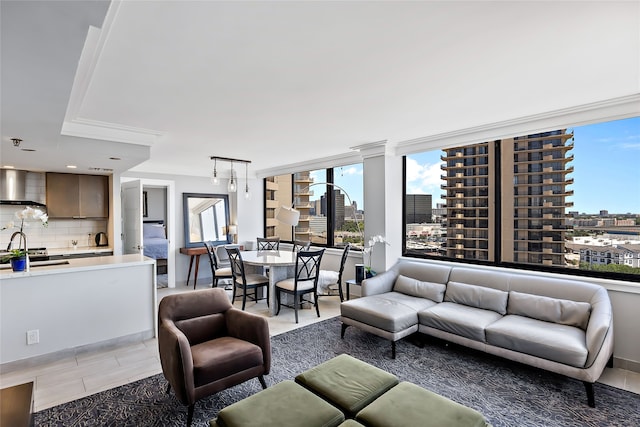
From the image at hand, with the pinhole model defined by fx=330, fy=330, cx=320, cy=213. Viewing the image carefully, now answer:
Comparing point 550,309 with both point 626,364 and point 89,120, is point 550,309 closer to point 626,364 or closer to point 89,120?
point 626,364

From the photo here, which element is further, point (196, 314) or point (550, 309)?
point (550, 309)

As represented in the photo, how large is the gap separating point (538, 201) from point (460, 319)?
174 cm

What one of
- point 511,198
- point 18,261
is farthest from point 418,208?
point 18,261

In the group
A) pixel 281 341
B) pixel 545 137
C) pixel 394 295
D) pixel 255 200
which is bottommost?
pixel 281 341

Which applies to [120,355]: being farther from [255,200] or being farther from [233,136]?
[255,200]

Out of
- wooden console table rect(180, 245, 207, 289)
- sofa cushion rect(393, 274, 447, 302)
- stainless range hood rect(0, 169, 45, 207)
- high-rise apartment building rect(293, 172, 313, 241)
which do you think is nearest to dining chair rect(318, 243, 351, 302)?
sofa cushion rect(393, 274, 447, 302)

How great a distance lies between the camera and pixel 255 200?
7.67 m

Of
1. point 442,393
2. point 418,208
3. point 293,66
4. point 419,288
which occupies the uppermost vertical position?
point 293,66

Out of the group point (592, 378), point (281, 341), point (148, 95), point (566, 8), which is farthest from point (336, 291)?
point (566, 8)

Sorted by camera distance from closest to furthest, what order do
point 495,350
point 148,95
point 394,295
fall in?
1. point 148,95
2. point 495,350
3. point 394,295

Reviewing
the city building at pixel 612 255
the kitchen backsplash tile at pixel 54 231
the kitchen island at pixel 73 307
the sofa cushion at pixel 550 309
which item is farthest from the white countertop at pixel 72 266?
the city building at pixel 612 255

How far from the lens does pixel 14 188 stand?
479cm

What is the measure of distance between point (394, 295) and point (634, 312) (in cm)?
222

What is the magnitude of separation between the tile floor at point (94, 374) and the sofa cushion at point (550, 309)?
526 mm
